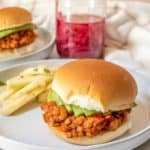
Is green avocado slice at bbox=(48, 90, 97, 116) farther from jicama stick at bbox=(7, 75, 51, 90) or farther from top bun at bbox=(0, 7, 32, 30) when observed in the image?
top bun at bbox=(0, 7, 32, 30)

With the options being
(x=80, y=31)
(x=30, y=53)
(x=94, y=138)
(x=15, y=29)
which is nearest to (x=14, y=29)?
(x=15, y=29)

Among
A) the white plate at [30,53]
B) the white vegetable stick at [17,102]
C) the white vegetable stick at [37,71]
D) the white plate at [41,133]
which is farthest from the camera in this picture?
the white plate at [30,53]

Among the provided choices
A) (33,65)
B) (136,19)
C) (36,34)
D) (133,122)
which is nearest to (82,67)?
(133,122)

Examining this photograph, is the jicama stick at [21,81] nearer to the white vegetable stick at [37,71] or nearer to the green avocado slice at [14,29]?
the white vegetable stick at [37,71]

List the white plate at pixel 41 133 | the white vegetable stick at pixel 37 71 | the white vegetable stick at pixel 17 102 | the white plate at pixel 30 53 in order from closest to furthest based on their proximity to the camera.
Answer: the white plate at pixel 41 133 < the white vegetable stick at pixel 17 102 < the white vegetable stick at pixel 37 71 < the white plate at pixel 30 53

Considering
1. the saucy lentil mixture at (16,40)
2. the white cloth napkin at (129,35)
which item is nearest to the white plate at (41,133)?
the white cloth napkin at (129,35)

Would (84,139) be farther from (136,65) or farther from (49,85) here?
(136,65)
